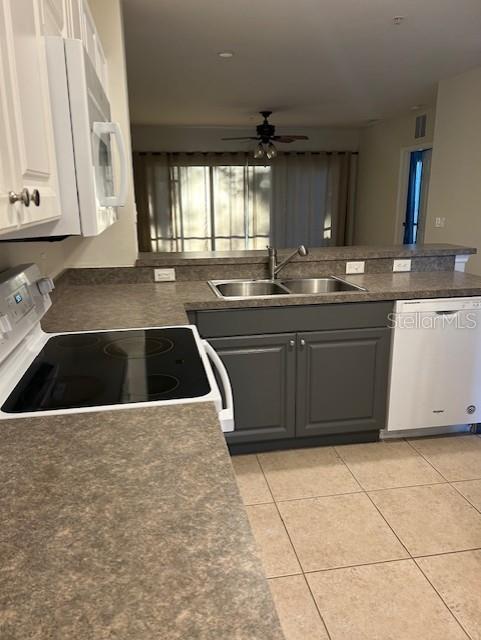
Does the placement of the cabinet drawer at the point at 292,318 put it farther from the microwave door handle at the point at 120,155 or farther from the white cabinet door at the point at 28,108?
the white cabinet door at the point at 28,108

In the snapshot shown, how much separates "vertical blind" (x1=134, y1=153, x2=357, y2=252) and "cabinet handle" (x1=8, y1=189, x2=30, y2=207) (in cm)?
660

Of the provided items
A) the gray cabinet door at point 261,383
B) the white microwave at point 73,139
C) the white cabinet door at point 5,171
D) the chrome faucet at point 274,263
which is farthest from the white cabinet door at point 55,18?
the chrome faucet at point 274,263

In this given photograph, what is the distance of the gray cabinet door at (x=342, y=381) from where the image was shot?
2.49 metres

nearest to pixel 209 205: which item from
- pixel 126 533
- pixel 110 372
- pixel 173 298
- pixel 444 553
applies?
pixel 173 298

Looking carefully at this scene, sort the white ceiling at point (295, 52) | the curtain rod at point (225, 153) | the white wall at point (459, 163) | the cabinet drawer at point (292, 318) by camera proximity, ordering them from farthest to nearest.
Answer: the curtain rod at point (225, 153) < the white wall at point (459, 163) < the white ceiling at point (295, 52) < the cabinet drawer at point (292, 318)

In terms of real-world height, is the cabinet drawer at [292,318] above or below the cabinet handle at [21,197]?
below

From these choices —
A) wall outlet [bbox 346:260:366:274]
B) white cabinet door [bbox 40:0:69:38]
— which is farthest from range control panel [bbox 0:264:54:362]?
wall outlet [bbox 346:260:366:274]

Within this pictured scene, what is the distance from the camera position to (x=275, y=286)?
9.09ft

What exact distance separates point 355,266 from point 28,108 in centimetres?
230

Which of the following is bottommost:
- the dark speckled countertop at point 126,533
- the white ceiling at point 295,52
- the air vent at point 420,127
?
the dark speckled countertop at point 126,533

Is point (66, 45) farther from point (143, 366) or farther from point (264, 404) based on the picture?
point (264, 404)

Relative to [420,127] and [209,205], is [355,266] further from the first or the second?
[209,205]

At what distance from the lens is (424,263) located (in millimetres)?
3012

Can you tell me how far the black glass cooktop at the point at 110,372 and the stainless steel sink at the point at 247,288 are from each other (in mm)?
1083
